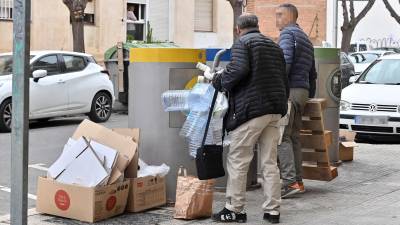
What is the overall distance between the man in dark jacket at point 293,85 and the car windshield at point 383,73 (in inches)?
241

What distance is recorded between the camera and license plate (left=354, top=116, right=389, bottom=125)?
12234 millimetres

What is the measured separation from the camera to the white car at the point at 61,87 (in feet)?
45.2

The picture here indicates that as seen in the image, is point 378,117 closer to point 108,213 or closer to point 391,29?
point 108,213

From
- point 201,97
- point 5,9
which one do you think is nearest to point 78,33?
point 5,9

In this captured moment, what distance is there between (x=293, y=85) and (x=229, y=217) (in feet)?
5.77

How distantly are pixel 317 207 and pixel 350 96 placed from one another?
230 inches

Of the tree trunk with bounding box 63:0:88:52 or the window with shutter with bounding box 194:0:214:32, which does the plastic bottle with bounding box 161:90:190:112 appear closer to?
the tree trunk with bounding box 63:0:88:52

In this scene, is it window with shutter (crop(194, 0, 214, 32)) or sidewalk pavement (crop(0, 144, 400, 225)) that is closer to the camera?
sidewalk pavement (crop(0, 144, 400, 225))

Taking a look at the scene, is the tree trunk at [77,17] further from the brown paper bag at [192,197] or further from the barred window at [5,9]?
the brown paper bag at [192,197]

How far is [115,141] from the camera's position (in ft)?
22.9

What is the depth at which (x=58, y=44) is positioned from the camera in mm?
24359

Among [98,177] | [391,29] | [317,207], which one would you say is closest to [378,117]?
[317,207]

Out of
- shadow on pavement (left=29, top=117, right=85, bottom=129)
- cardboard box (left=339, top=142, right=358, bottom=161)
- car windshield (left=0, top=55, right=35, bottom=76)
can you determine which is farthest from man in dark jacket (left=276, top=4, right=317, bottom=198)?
shadow on pavement (left=29, top=117, right=85, bottom=129)

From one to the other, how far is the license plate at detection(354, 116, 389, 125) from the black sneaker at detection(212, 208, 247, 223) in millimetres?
6235
